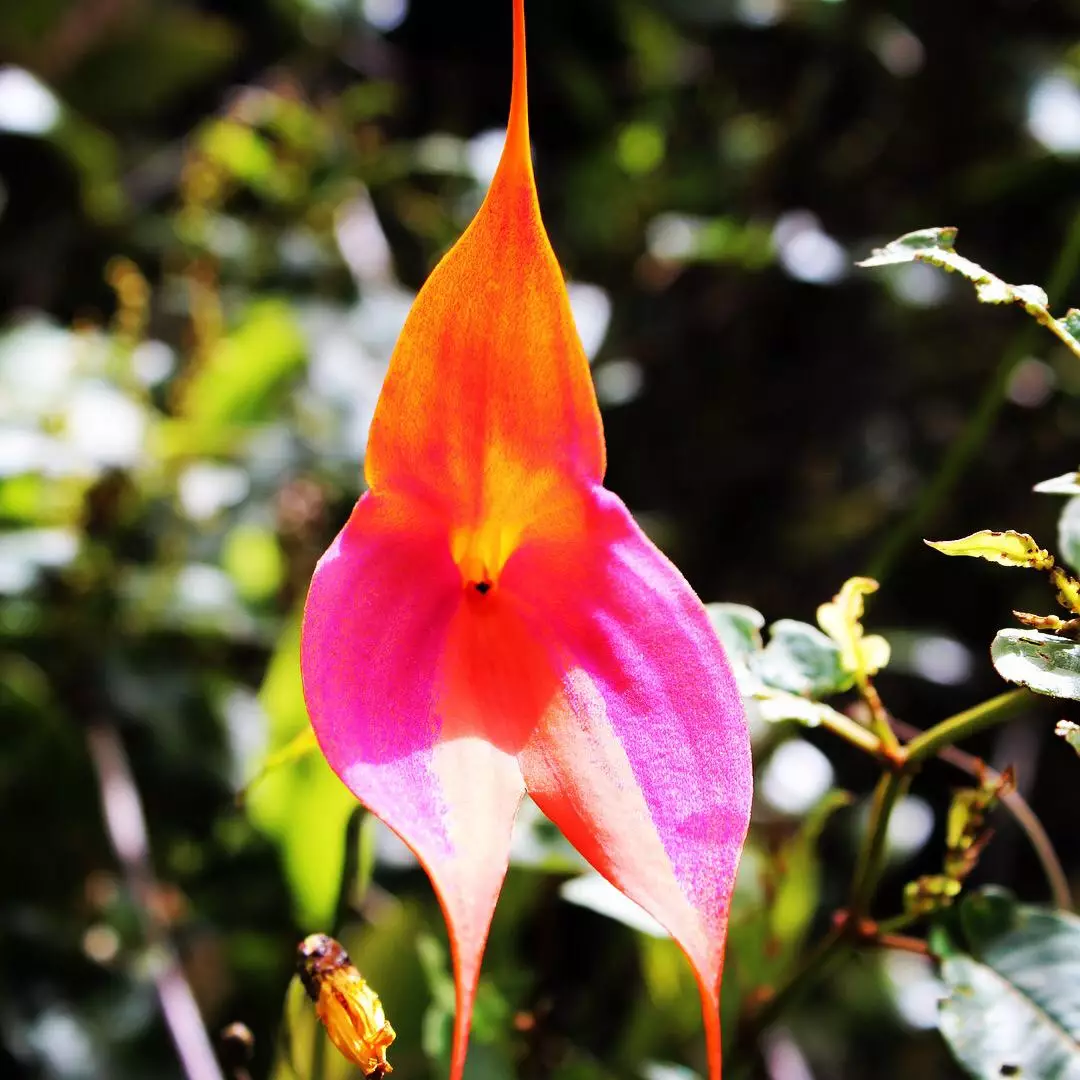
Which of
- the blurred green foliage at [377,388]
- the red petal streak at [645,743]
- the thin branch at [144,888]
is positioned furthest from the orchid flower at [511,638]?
the thin branch at [144,888]

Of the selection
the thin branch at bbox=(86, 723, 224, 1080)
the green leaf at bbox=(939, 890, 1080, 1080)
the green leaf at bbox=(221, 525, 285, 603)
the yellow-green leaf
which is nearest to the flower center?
the yellow-green leaf

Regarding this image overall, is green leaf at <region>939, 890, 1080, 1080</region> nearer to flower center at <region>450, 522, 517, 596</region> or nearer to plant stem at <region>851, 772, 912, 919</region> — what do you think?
plant stem at <region>851, 772, 912, 919</region>

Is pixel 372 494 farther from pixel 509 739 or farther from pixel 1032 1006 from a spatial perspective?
pixel 1032 1006

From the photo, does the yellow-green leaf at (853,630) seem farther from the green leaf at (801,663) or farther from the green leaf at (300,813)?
the green leaf at (300,813)

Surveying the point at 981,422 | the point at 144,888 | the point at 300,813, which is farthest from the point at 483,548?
the point at 144,888

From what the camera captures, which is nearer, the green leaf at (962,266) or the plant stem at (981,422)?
the green leaf at (962,266)

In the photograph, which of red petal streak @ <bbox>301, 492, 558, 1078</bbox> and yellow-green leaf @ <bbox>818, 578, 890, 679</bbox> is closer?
red petal streak @ <bbox>301, 492, 558, 1078</bbox>

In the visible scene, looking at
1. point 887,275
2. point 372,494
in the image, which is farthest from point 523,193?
point 887,275
